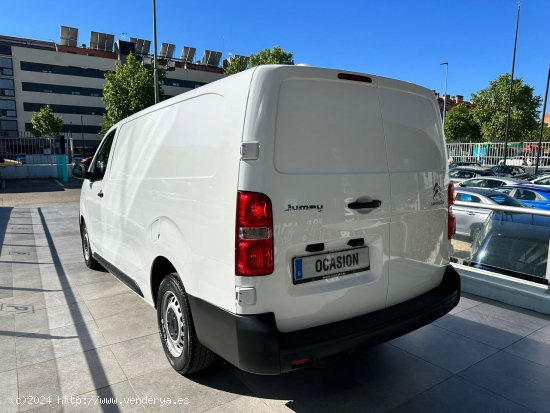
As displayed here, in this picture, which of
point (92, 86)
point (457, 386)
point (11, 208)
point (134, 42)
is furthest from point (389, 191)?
point (134, 42)

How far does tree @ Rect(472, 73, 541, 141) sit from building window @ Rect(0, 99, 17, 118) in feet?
223

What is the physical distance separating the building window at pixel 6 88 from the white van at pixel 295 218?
3011 inches

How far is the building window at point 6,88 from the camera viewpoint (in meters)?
64.4

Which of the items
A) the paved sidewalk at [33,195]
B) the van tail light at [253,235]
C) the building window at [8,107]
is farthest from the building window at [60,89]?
the van tail light at [253,235]

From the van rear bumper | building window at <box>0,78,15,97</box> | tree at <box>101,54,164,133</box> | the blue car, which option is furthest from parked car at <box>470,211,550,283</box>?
building window at <box>0,78,15,97</box>

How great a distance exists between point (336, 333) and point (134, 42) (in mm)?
87883

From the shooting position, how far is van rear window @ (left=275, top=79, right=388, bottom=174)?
2.31 metres

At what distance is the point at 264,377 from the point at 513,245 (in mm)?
3622

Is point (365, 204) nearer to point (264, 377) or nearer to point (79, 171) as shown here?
point (264, 377)

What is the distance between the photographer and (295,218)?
7.54ft

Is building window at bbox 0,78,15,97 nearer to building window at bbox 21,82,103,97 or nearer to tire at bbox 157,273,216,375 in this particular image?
building window at bbox 21,82,103,97

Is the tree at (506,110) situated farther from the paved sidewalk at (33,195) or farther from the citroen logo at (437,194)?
the citroen logo at (437,194)

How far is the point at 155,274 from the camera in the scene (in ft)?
11.1

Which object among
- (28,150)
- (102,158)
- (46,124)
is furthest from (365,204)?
(46,124)
